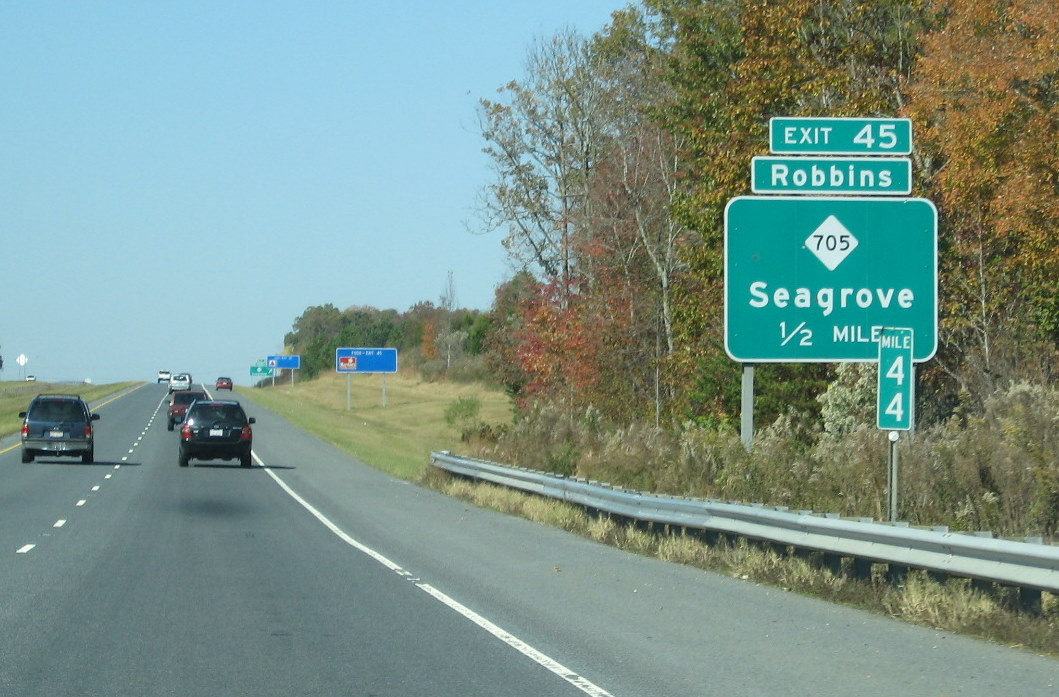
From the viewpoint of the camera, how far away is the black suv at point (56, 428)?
40.6m

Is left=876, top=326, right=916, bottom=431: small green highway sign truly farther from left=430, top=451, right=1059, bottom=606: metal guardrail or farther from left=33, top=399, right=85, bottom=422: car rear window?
left=33, top=399, right=85, bottom=422: car rear window

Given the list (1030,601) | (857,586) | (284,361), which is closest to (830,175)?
(857,586)

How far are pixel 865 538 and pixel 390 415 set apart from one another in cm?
8412

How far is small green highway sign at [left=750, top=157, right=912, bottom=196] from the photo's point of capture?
1958 cm

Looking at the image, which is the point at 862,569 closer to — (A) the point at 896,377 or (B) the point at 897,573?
(B) the point at 897,573

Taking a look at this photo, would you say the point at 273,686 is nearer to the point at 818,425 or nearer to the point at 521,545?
the point at 521,545

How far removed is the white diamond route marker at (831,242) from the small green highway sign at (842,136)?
0.98m

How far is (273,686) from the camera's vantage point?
9.29m

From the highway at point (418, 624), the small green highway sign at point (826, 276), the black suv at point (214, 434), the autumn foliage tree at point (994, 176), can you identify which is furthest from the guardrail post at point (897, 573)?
the black suv at point (214, 434)

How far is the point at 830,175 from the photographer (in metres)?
19.7

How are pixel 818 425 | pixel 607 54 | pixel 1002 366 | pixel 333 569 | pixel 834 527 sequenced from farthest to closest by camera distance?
pixel 607 54, pixel 818 425, pixel 1002 366, pixel 333 569, pixel 834 527

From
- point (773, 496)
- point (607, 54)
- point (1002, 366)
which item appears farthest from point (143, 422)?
point (773, 496)

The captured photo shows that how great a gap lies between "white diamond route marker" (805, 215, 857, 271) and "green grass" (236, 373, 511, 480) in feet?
65.2

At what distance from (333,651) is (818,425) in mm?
23287
